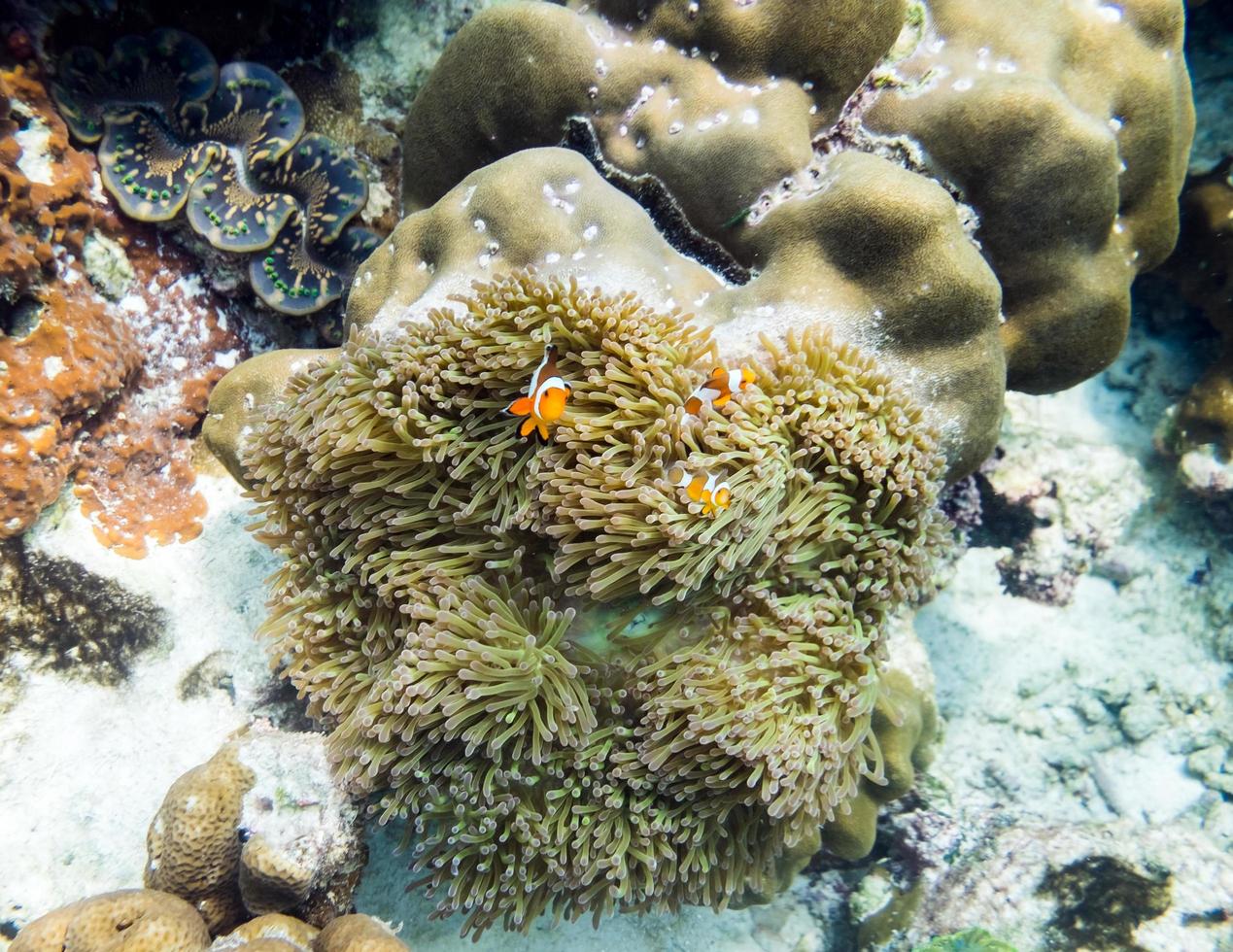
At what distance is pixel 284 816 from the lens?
2.94 m

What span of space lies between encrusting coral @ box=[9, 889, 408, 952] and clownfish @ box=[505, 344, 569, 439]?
202cm

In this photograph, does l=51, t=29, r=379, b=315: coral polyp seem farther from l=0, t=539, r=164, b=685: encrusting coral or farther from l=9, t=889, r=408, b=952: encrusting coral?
l=9, t=889, r=408, b=952: encrusting coral

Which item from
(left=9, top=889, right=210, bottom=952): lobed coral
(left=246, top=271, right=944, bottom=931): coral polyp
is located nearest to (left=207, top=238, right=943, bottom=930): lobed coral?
(left=246, top=271, right=944, bottom=931): coral polyp

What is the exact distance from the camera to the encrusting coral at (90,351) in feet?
10.5

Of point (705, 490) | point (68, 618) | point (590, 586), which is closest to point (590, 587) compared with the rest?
point (590, 586)

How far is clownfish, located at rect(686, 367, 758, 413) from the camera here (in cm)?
246

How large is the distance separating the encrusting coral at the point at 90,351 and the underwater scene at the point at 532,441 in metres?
0.02

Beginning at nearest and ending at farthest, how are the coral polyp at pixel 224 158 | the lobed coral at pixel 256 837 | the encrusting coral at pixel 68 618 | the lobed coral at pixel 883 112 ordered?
the lobed coral at pixel 256 837, the lobed coral at pixel 883 112, the encrusting coral at pixel 68 618, the coral polyp at pixel 224 158

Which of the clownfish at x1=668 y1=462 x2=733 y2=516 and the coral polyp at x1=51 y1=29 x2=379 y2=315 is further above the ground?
the coral polyp at x1=51 y1=29 x2=379 y2=315

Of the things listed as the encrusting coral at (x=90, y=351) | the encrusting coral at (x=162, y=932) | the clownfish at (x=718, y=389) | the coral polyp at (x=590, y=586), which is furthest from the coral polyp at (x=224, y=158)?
the encrusting coral at (x=162, y=932)

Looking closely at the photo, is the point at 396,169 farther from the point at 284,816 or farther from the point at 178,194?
the point at 284,816

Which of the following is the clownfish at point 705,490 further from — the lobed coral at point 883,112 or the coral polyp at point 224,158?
the coral polyp at point 224,158

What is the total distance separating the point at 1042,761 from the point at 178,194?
20.5 feet

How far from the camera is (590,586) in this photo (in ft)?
8.20
